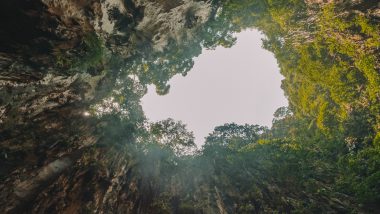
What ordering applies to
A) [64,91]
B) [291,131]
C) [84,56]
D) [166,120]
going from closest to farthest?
[84,56] < [64,91] < [166,120] < [291,131]

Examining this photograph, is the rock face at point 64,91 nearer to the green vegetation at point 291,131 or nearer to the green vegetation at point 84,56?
the green vegetation at point 84,56

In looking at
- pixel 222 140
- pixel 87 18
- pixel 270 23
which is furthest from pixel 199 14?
pixel 222 140

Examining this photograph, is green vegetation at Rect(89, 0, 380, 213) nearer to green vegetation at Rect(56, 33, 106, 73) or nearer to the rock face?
green vegetation at Rect(56, 33, 106, 73)

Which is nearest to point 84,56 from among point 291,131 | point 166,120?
point 166,120

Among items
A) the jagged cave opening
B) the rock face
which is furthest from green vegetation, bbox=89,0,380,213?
the rock face

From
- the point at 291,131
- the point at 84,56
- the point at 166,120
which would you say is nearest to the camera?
the point at 84,56

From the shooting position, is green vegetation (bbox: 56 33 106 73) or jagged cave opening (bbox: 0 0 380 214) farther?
green vegetation (bbox: 56 33 106 73)

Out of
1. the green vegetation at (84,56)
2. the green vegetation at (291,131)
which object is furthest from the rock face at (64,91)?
the green vegetation at (291,131)

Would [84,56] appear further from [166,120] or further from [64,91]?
[166,120]
